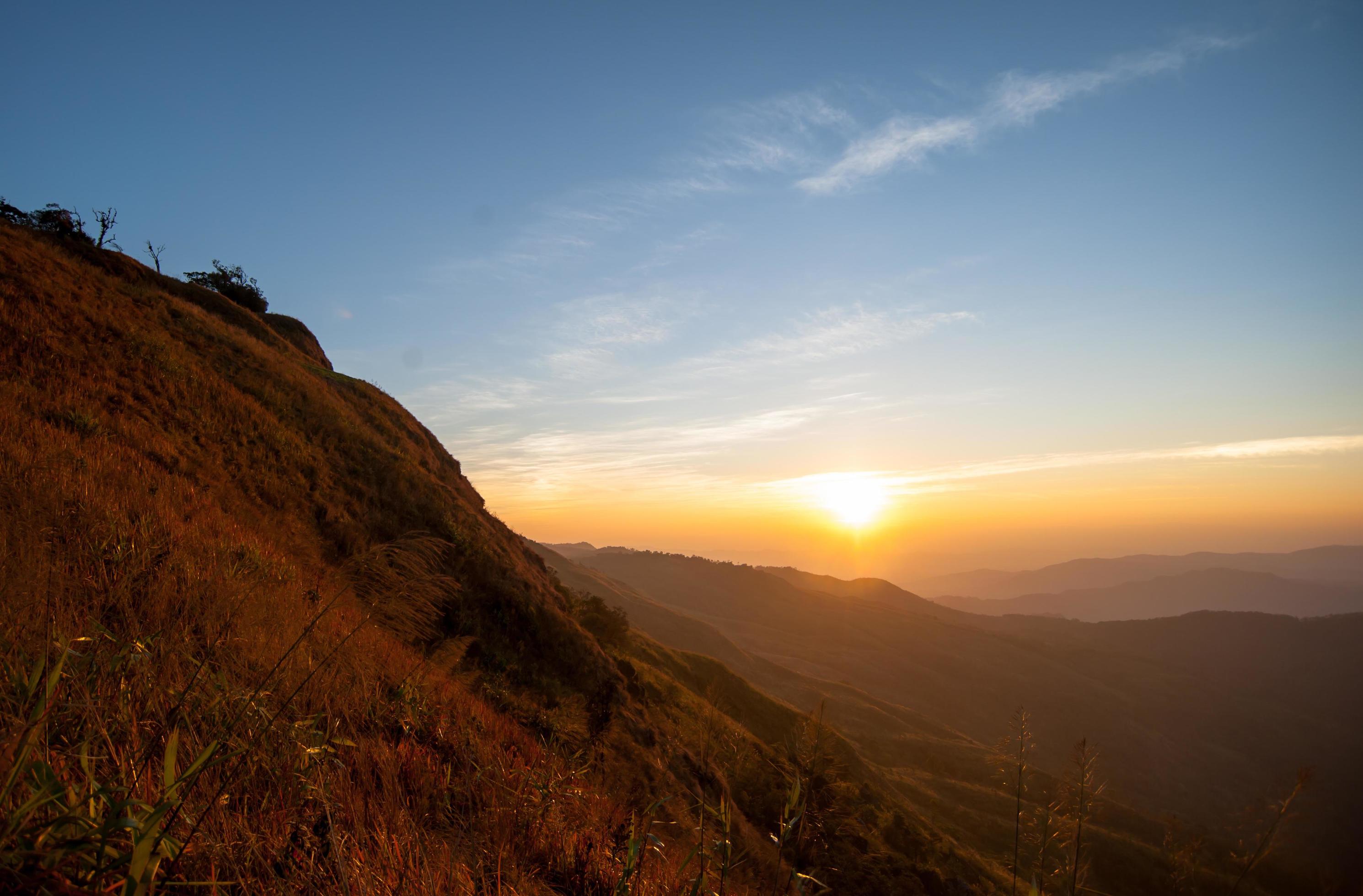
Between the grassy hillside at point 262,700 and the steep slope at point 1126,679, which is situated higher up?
the grassy hillside at point 262,700

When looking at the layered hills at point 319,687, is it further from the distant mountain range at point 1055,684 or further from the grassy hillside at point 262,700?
the distant mountain range at point 1055,684

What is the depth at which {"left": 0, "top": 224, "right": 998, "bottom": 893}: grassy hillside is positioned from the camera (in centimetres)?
273

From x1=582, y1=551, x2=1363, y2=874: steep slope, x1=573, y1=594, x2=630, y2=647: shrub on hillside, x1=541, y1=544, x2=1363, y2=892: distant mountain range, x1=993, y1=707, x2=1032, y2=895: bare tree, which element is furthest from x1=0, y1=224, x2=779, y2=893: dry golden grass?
x1=582, y1=551, x2=1363, y2=874: steep slope

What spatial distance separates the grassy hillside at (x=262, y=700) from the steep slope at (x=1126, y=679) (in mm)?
80395

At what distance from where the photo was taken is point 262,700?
4008 mm

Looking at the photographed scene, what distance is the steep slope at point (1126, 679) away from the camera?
260 feet

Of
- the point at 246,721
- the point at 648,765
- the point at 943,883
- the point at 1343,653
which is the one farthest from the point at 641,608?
the point at 1343,653

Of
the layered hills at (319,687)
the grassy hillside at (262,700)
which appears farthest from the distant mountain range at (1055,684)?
the grassy hillside at (262,700)

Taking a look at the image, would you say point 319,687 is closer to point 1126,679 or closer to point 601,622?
point 601,622

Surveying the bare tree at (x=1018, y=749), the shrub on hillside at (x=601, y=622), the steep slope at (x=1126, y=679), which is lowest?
the steep slope at (x=1126, y=679)

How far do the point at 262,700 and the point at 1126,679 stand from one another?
140823 millimetres

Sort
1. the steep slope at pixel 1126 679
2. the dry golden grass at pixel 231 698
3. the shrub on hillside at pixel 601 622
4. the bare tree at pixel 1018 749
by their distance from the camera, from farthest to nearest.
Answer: the steep slope at pixel 1126 679, the shrub on hillside at pixel 601 622, the bare tree at pixel 1018 749, the dry golden grass at pixel 231 698

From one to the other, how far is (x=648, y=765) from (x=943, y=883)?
15.5 metres

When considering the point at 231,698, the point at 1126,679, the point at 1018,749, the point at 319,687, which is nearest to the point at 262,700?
the point at 231,698
